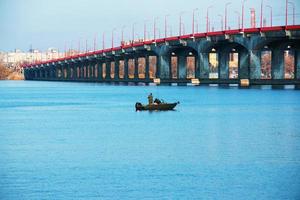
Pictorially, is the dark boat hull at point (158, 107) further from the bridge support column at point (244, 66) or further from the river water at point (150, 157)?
the bridge support column at point (244, 66)

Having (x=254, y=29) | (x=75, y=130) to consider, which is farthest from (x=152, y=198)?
(x=254, y=29)

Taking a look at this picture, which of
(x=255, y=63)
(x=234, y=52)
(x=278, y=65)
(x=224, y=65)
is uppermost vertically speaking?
(x=234, y=52)

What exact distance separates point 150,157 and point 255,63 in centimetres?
8356

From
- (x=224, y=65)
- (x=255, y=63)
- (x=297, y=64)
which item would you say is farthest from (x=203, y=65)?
(x=255, y=63)

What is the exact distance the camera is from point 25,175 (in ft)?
115

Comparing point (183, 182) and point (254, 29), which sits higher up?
point (254, 29)

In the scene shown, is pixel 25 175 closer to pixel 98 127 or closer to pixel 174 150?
pixel 174 150

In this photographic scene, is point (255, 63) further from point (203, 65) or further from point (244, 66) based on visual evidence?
point (203, 65)

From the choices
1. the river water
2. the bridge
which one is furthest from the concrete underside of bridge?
the river water

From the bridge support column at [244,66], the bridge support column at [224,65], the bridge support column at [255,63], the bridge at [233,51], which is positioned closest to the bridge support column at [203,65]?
the bridge at [233,51]

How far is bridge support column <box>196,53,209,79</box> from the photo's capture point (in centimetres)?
13400

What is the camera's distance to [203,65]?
13600cm

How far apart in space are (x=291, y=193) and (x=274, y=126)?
27.6m

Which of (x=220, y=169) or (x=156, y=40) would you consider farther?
(x=156, y=40)
